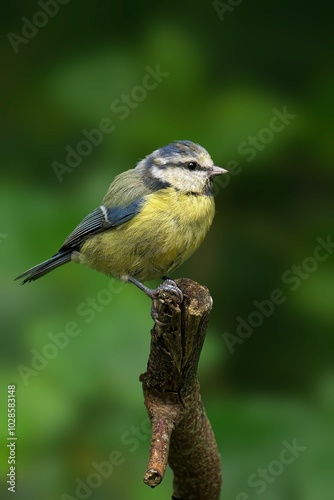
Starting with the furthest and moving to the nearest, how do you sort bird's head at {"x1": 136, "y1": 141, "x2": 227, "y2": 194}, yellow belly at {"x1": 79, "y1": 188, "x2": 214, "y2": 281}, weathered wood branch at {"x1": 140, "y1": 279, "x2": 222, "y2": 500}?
bird's head at {"x1": 136, "y1": 141, "x2": 227, "y2": 194}
yellow belly at {"x1": 79, "y1": 188, "x2": 214, "y2": 281}
weathered wood branch at {"x1": 140, "y1": 279, "x2": 222, "y2": 500}

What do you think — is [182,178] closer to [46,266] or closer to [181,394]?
[46,266]

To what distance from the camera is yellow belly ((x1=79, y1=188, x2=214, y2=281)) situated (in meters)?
2.99

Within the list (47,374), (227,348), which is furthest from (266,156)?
(47,374)

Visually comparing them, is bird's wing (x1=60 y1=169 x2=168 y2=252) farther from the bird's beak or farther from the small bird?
the bird's beak

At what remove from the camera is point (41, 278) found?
128 inches

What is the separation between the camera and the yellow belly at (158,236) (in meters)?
2.99

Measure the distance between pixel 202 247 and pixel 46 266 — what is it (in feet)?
2.38

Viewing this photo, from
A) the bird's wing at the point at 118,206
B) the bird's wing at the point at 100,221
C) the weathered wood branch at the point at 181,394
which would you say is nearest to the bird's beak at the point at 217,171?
the bird's wing at the point at 118,206

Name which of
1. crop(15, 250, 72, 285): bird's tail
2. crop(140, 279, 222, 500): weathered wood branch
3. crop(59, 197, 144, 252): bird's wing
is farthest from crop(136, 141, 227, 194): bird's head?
crop(140, 279, 222, 500): weathered wood branch

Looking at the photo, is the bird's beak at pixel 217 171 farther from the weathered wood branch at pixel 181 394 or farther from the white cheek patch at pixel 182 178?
the weathered wood branch at pixel 181 394

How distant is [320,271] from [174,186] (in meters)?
0.80

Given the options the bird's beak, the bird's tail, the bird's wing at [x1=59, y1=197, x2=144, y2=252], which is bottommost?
the bird's tail

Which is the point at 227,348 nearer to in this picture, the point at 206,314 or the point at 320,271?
the point at 320,271

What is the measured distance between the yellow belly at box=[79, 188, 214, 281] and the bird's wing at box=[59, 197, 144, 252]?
0.08ft
